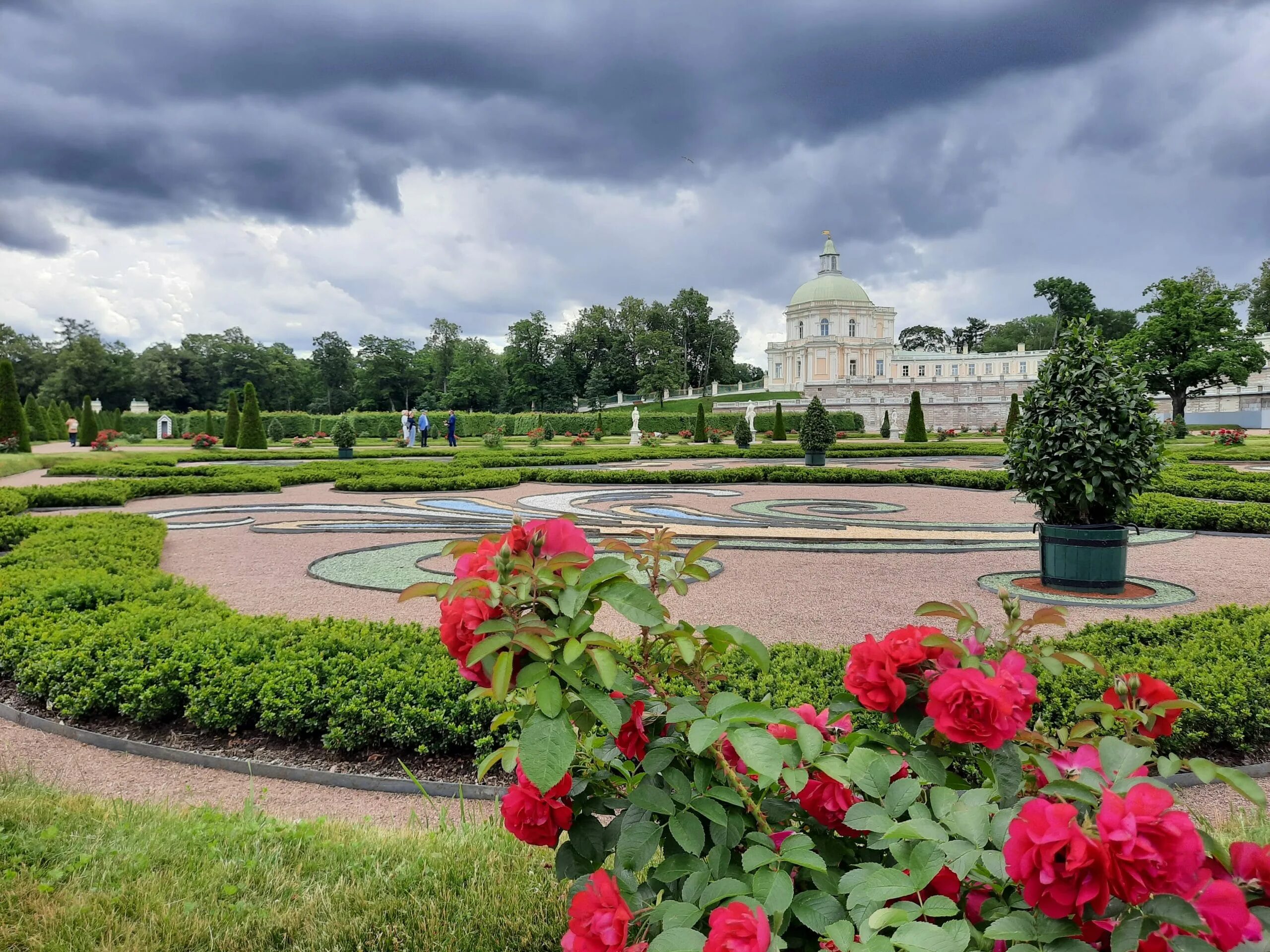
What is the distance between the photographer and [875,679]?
1502 mm

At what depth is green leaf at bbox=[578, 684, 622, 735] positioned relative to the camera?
4.22 ft

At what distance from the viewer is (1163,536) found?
391 inches

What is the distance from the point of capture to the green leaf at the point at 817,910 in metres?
1.35

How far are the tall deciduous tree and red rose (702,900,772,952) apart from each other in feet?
148

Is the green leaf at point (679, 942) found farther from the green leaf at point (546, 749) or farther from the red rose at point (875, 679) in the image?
the red rose at point (875, 679)

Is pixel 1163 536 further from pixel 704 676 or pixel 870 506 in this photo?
pixel 704 676

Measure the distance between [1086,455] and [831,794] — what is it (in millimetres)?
6071

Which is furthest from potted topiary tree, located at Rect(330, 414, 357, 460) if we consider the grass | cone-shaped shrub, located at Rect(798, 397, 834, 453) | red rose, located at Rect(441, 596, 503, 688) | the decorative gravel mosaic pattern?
red rose, located at Rect(441, 596, 503, 688)

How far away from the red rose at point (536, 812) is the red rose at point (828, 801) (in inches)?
18.3

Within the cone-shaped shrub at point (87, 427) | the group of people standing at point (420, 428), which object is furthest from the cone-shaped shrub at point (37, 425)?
the group of people standing at point (420, 428)

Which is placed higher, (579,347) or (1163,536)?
(579,347)

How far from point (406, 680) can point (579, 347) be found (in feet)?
229

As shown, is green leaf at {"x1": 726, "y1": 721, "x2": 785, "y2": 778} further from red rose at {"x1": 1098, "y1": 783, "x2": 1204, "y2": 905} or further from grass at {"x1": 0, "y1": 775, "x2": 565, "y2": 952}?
grass at {"x1": 0, "y1": 775, "x2": 565, "y2": 952}

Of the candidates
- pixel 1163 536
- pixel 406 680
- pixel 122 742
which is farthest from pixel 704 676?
pixel 1163 536
